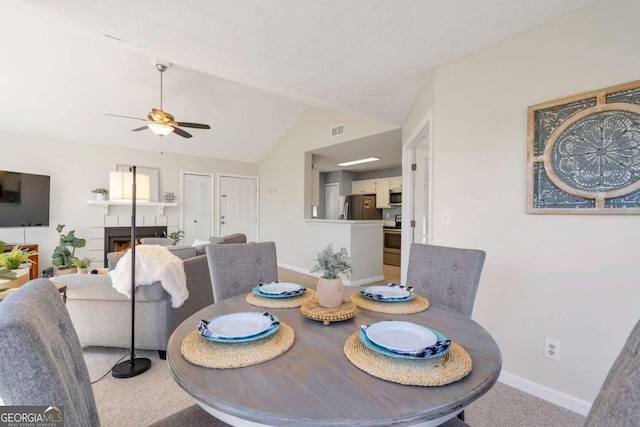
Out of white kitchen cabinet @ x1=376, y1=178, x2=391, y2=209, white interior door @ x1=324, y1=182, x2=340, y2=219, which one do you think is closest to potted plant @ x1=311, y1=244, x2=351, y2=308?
white kitchen cabinet @ x1=376, y1=178, x2=391, y2=209

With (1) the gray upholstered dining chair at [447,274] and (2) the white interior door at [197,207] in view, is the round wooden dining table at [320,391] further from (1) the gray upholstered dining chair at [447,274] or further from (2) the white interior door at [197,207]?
(2) the white interior door at [197,207]

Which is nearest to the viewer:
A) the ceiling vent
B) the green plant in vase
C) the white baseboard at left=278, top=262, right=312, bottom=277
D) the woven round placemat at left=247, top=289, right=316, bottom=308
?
the woven round placemat at left=247, top=289, right=316, bottom=308

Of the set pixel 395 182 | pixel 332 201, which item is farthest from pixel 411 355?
pixel 332 201

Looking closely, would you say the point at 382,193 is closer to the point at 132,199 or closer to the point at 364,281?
the point at 364,281

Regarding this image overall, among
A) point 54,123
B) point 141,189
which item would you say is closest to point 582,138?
point 141,189

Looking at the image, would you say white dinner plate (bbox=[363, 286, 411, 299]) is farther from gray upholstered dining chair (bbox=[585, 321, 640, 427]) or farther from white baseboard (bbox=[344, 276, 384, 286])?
white baseboard (bbox=[344, 276, 384, 286])

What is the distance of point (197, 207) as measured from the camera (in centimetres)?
653

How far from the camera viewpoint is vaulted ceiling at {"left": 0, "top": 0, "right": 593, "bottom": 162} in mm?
1785

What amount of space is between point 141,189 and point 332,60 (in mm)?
1837

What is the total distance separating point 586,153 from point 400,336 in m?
1.65

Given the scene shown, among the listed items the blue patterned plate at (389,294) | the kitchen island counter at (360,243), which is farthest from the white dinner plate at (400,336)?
the kitchen island counter at (360,243)

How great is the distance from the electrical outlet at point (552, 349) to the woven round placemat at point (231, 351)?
181cm

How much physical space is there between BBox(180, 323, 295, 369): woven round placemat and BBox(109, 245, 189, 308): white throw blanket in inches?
59.7

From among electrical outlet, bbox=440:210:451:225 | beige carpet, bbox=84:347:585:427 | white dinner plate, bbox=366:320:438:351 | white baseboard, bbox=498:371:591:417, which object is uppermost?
electrical outlet, bbox=440:210:451:225
